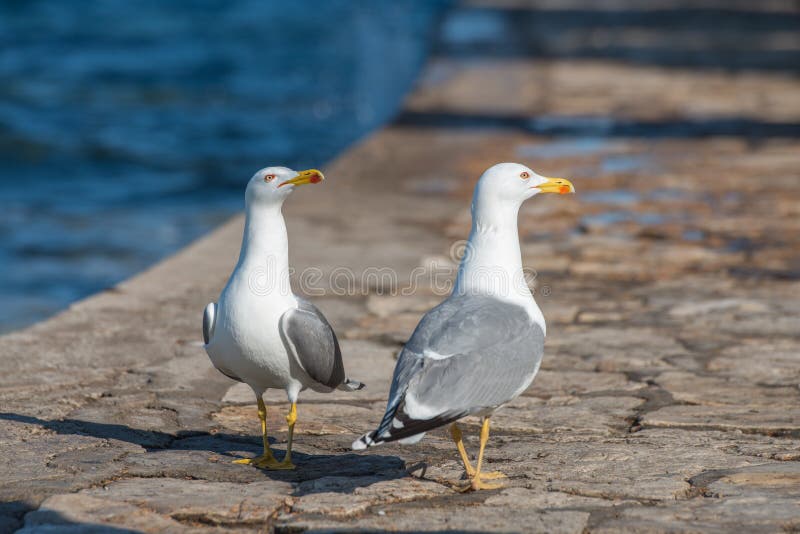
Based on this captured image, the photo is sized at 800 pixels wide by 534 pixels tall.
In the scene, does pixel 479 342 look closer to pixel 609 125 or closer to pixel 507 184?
pixel 507 184

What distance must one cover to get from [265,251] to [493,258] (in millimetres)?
633

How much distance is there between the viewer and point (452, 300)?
3365mm

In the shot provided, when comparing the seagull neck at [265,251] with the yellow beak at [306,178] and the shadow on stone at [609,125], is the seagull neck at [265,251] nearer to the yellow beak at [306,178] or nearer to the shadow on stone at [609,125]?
the yellow beak at [306,178]

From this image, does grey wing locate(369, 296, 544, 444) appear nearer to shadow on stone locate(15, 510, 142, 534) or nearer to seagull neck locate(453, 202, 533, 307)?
seagull neck locate(453, 202, 533, 307)

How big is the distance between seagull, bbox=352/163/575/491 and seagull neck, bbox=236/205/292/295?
421 mm

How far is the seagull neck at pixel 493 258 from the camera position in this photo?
11.1 ft

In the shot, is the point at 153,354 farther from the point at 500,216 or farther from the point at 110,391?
the point at 500,216

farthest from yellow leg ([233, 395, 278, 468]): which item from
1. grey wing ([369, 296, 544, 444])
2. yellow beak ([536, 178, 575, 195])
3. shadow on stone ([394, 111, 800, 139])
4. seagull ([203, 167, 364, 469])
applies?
shadow on stone ([394, 111, 800, 139])

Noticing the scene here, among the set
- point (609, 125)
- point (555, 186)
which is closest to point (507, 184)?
point (555, 186)

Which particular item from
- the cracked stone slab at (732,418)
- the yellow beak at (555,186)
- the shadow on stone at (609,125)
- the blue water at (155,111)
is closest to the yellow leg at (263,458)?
the yellow beak at (555,186)

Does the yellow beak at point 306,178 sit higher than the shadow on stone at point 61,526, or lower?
higher

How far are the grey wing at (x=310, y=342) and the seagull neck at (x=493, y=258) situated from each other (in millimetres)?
390

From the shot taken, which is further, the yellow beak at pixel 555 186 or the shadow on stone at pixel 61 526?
the yellow beak at pixel 555 186

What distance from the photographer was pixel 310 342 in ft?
11.0
